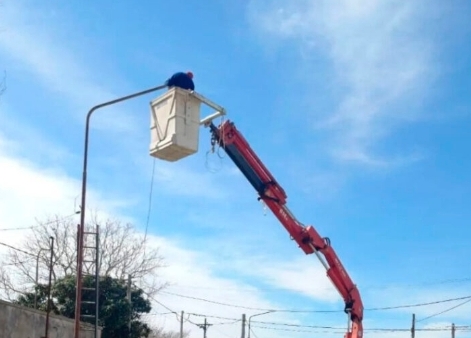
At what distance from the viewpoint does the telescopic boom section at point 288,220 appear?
56.4 ft

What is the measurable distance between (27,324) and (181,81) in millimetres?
14320

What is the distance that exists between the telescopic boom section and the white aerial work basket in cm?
779

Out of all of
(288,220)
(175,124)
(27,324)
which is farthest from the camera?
(27,324)

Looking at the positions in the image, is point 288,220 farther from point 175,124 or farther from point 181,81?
point 175,124

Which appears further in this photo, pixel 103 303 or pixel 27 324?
pixel 103 303

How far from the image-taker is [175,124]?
320 inches

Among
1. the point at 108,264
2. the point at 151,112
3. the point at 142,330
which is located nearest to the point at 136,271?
the point at 108,264

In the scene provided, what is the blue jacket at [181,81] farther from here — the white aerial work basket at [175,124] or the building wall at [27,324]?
the building wall at [27,324]

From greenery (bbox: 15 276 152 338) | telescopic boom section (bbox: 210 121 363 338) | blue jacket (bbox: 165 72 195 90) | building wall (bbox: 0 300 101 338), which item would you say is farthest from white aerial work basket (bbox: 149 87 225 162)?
greenery (bbox: 15 276 152 338)

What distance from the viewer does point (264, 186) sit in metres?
17.9

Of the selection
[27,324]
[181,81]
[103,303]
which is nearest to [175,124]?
[181,81]

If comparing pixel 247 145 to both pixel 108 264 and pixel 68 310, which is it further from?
pixel 108 264

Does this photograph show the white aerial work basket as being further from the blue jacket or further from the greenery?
the greenery

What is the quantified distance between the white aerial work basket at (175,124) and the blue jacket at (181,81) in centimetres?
31
